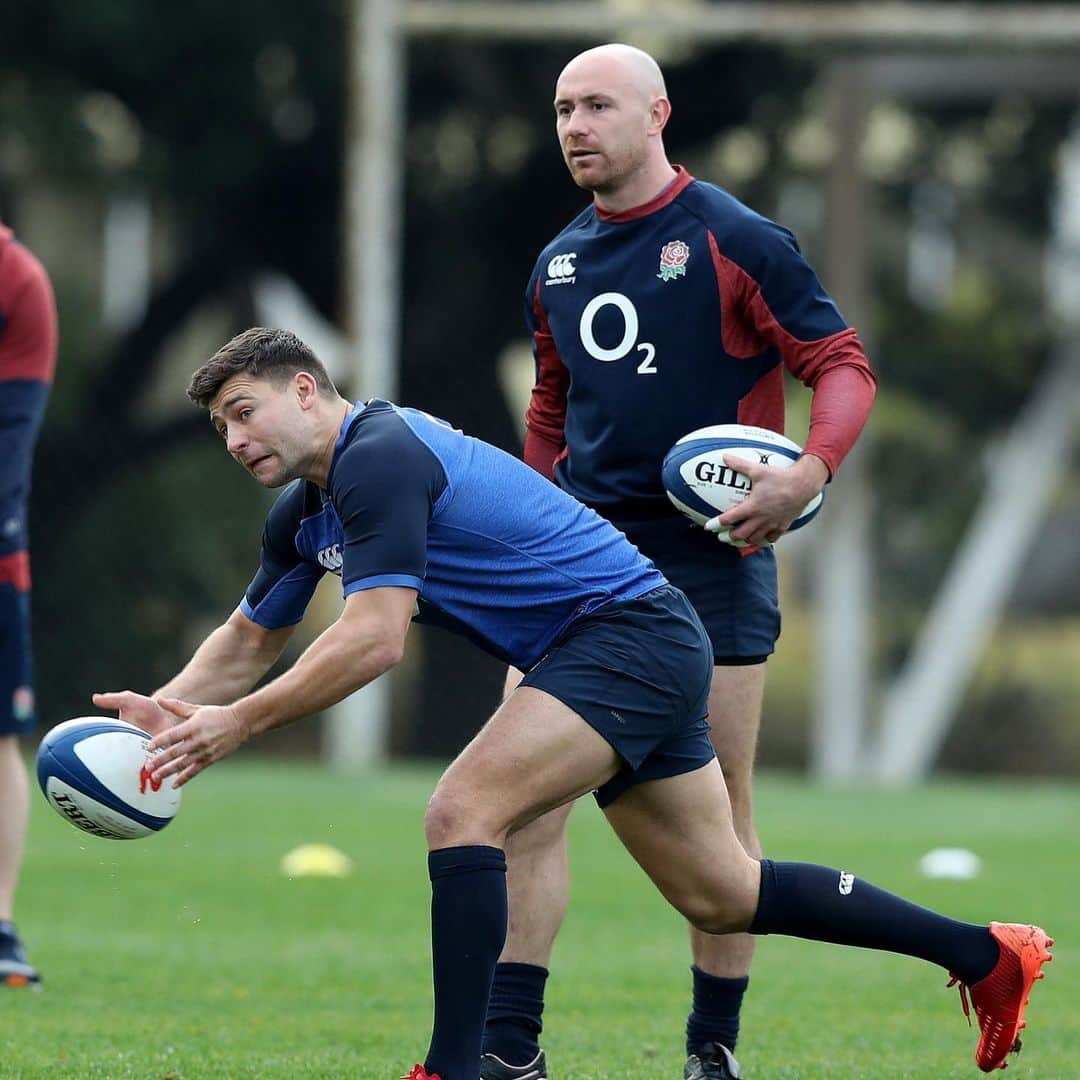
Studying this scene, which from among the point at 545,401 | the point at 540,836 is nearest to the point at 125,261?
the point at 545,401

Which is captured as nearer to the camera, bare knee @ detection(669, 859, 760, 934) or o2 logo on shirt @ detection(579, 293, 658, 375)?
bare knee @ detection(669, 859, 760, 934)

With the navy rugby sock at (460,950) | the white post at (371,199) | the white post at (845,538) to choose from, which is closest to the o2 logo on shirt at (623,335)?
the navy rugby sock at (460,950)

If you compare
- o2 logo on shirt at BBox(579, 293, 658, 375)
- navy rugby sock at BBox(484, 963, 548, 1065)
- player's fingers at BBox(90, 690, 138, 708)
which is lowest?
navy rugby sock at BBox(484, 963, 548, 1065)

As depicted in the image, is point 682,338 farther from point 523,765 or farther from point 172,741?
point 172,741

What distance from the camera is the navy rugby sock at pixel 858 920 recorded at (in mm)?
5289

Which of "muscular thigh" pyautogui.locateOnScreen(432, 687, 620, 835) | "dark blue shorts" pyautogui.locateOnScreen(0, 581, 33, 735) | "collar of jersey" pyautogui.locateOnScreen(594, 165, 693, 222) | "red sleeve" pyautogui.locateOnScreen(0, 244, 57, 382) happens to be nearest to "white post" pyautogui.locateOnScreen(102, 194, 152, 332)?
"red sleeve" pyautogui.locateOnScreen(0, 244, 57, 382)

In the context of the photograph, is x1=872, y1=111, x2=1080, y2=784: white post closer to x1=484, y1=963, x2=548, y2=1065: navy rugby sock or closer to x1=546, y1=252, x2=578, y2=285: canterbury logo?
x1=546, y1=252, x2=578, y2=285: canterbury logo

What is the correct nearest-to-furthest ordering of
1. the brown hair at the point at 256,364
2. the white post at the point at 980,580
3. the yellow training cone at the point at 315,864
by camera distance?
1. the brown hair at the point at 256,364
2. the yellow training cone at the point at 315,864
3. the white post at the point at 980,580

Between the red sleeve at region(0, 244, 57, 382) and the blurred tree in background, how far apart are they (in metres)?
13.9

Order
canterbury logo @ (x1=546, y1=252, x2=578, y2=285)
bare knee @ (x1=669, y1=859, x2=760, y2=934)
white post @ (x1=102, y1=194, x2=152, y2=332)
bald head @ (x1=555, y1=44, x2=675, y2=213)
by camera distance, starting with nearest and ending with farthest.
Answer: bare knee @ (x1=669, y1=859, x2=760, y2=934) → bald head @ (x1=555, y1=44, x2=675, y2=213) → canterbury logo @ (x1=546, y1=252, x2=578, y2=285) → white post @ (x1=102, y1=194, x2=152, y2=332)

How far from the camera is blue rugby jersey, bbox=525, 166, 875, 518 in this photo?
5727 mm

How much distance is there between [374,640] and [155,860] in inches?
254

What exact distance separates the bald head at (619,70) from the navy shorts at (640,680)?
142 centimetres

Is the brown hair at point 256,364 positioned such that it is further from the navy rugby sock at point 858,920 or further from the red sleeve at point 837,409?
the navy rugby sock at point 858,920
